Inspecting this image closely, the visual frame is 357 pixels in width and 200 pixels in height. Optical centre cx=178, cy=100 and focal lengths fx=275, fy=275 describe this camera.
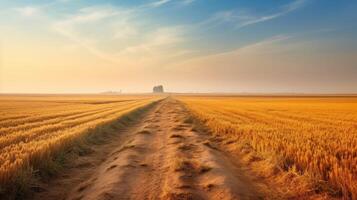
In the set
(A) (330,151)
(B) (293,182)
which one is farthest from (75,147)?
(A) (330,151)

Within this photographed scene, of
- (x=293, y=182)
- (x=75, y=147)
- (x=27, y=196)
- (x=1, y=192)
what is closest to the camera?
(x=1, y=192)

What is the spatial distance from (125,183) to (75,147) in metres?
5.39

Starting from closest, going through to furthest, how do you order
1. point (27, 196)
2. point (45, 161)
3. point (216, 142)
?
point (27, 196) < point (45, 161) < point (216, 142)

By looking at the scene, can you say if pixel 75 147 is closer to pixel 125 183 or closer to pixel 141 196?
pixel 125 183

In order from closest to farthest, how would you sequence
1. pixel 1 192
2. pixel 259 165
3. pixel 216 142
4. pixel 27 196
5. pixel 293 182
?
1. pixel 1 192
2. pixel 27 196
3. pixel 293 182
4. pixel 259 165
5. pixel 216 142

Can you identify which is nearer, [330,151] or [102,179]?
[102,179]

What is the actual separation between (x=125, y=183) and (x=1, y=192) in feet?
9.79

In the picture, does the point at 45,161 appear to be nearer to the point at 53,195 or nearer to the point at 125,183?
the point at 53,195

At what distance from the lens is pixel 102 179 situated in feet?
27.2

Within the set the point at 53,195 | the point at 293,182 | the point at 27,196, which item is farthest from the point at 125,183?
the point at 293,182

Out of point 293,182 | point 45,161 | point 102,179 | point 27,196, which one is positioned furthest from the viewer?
point 45,161

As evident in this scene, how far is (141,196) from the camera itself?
6797 mm

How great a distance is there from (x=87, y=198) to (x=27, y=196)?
1.67 metres

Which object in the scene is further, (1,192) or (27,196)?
(27,196)
